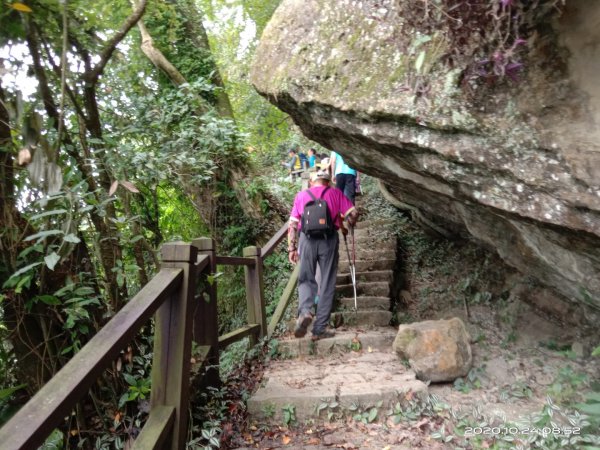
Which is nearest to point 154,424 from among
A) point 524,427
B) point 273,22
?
point 524,427

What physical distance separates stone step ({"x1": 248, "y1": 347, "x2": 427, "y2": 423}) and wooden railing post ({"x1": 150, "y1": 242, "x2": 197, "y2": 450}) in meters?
0.96

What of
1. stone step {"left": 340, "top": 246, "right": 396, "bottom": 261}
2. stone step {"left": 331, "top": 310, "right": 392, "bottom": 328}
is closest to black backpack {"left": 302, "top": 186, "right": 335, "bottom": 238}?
stone step {"left": 331, "top": 310, "right": 392, "bottom": 328}

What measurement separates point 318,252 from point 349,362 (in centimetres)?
121

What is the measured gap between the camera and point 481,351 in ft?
13.8

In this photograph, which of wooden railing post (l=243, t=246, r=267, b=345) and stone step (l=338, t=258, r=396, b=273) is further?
stone step (l=338, t=258, r=396, b=273)

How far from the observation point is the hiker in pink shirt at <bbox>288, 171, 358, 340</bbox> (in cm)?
476

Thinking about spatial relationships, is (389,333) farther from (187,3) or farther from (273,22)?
(187,3)

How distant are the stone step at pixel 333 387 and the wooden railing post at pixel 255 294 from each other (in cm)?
61

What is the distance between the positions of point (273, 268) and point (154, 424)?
17.9 feet

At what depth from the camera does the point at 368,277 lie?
20.6 feet

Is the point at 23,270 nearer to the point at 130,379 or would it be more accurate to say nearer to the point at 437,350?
the point at 130,379

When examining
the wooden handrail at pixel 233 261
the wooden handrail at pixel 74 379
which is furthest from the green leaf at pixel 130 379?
the wooden handrail at pixel 233 261

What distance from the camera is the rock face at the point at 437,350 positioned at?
3.65 meters

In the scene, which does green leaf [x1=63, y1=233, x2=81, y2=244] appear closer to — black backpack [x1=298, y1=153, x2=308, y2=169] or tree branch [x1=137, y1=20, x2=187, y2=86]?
tree branch [x1=137, y1=20, x2=187, y2=86]
